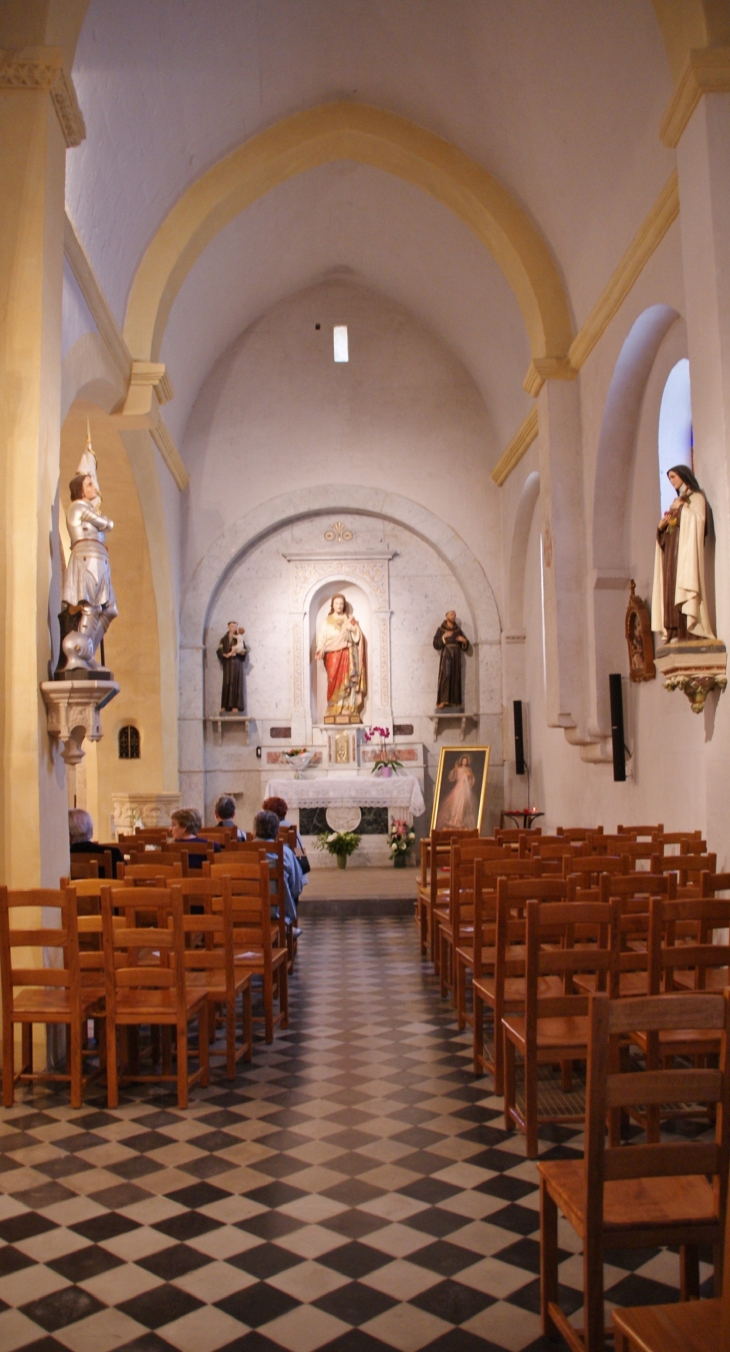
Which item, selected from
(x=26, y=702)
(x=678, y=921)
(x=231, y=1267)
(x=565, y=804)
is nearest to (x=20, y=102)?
(x=26, y=702)

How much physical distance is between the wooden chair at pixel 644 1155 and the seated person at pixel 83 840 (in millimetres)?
5572

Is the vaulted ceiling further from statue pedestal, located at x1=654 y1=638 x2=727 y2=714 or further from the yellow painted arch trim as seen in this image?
statue pedestal, located at x1=654 y1=638 x2=727 y2=714

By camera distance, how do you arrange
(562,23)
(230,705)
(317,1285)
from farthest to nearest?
1. (230,705)
2. (562,23)
3. (317,1285)

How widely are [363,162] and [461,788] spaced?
8.27m

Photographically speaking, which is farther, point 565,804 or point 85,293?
point 565,804

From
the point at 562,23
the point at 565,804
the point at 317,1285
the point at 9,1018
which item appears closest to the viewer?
the point at 317,1285

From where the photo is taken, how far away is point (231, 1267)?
3.33 m

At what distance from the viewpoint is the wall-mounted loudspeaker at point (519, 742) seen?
15.1 metres

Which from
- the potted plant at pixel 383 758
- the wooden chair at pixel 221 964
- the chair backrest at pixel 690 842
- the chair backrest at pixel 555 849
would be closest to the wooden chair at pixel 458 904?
the chair backrest at pixel 555 849

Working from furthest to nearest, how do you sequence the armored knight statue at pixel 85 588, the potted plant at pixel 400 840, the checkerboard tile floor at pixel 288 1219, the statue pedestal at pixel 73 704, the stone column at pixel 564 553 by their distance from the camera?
the potted plant at pixel 400 840
the stone column at pixel 564 553
the armored knight statue at pixel 85 588
the statue pedestal at pixel 73 704
the checkerboard tile floor at pixel 288 1219

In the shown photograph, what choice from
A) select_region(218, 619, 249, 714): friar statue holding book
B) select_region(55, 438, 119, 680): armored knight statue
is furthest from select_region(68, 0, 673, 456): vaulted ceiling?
select_region(218, 619, 249, 714): friar statue holding book

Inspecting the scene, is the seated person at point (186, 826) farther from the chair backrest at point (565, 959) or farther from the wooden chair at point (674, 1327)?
the wooden chair at point (674, 1327)

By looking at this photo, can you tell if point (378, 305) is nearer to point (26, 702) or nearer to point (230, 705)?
point (230, 705)

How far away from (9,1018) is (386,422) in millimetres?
13007
